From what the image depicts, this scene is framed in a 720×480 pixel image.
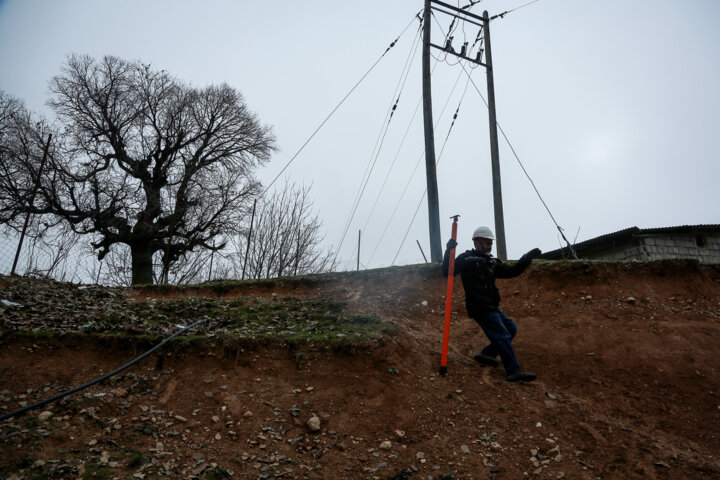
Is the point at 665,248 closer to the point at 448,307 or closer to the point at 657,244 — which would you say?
the point at 657,244

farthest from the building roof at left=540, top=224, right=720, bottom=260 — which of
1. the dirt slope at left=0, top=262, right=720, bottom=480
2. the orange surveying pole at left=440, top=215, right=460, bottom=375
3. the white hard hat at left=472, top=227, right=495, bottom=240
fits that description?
the orange surveying pole at left=440, top=215, right=460, bottom=375

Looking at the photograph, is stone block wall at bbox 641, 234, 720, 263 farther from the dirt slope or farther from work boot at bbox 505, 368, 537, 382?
work boot at bbox 505, 368, 537, 382

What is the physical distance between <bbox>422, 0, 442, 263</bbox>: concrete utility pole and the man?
3.61m

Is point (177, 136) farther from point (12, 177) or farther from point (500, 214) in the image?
point (500, 214)

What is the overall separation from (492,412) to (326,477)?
7.29ft

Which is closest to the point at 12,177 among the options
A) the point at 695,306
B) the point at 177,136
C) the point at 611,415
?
the point at 177,136

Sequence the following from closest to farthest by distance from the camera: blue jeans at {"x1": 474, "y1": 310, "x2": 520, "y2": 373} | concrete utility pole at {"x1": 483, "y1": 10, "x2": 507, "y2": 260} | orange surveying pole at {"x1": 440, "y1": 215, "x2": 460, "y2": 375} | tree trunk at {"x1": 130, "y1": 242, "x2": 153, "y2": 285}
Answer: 1. blue jeans at {"x1": 474, "y1": 310, "x2": 520, "y2": 373}
2. orange surveying pole at {"x1": 440, "y1": 215, "x2": 460, "y2": 375}
3. concrete utility pole at {"x1": 483, "y1": 10, "x2": 507, "y2": 260}
4. tree trunk at {"x1": 130, "y1": 242, "x2": 153, "y2": 285}

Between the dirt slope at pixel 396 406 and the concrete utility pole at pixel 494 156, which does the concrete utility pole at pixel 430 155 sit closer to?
the concrete utility pole at pixel 494 156

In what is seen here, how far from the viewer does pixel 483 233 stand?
6.57 m

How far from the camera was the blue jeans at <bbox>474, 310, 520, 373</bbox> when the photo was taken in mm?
5926

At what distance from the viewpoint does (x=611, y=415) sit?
528 centimetres

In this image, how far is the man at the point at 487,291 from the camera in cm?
601

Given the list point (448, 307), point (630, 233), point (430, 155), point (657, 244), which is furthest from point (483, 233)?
point (657, 244)

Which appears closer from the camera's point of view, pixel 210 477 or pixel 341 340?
pixel 210 477
